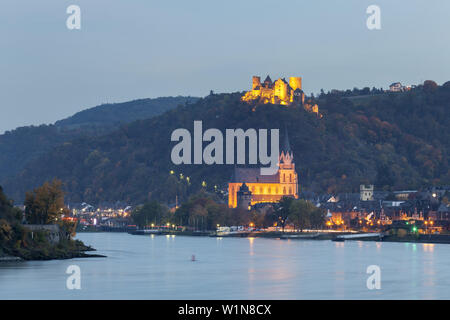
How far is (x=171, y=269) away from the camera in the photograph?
69.2 meters

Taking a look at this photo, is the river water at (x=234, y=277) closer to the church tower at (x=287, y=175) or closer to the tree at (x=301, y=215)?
the tree at (x=301, y=215)

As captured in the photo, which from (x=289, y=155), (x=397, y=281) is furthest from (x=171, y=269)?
(x=289, y=155)

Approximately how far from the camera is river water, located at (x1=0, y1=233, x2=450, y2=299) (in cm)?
5247

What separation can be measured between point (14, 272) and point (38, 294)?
884 centimetres

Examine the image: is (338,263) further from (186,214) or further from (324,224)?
(186,214)

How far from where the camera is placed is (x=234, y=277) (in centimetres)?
6325

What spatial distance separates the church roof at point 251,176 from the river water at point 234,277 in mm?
95175

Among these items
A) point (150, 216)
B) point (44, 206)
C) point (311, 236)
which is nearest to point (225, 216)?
point (150, 216)

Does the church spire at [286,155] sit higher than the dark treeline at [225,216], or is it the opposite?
the church spire at [286,155]

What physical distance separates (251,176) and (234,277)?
122416mm

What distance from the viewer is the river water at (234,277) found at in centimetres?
5247

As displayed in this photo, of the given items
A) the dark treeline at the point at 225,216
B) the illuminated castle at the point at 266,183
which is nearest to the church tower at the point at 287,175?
the illuminated castle at the point at 266,183

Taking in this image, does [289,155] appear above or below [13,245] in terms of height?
above

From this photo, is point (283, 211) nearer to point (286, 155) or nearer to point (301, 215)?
point (301, 215)
